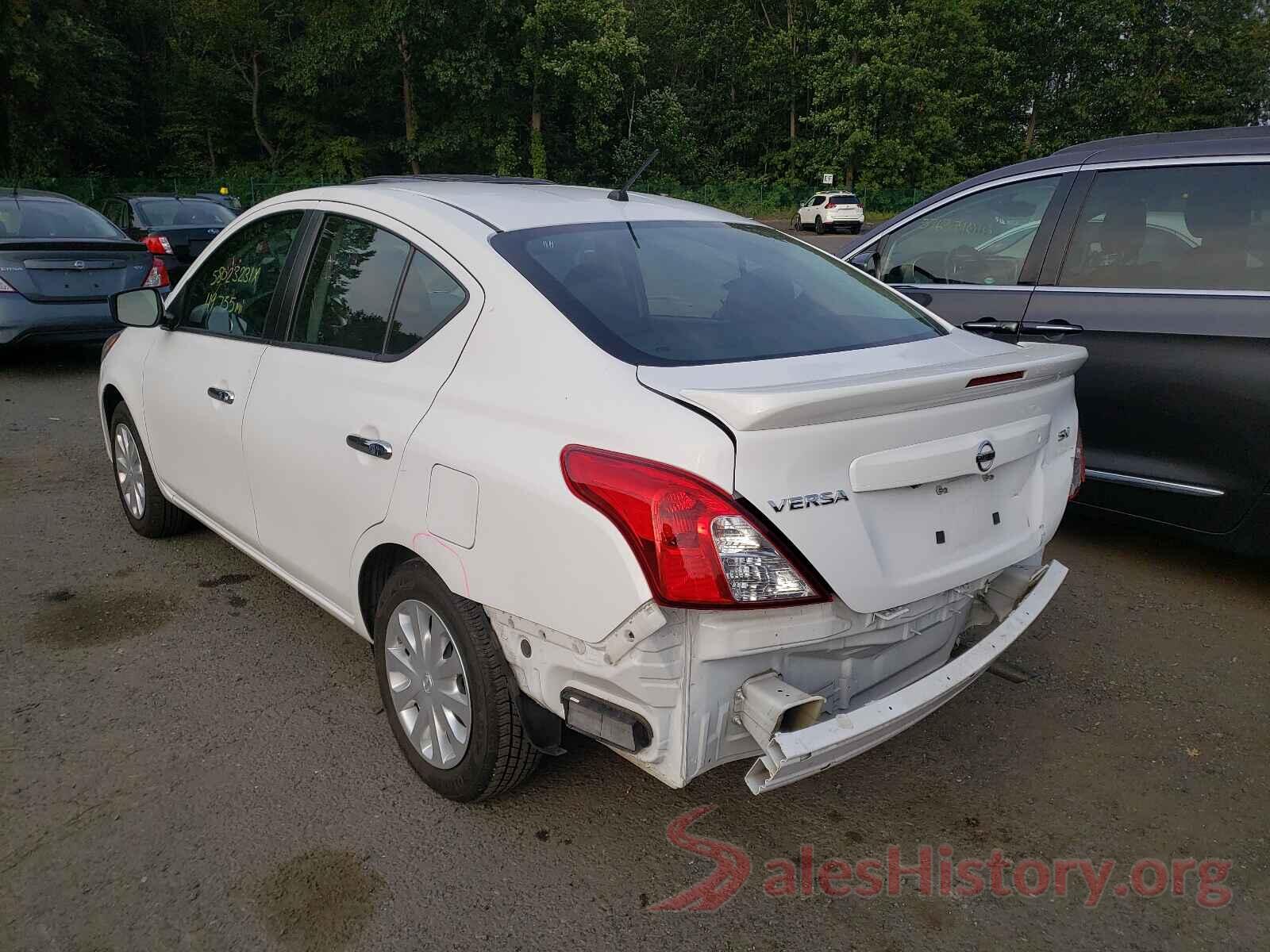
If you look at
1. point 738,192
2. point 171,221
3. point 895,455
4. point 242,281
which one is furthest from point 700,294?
point 738,192

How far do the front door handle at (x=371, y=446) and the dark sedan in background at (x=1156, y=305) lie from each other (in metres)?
2.47

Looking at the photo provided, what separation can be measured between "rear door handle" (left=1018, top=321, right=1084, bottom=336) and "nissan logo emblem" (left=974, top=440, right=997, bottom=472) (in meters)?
2.26

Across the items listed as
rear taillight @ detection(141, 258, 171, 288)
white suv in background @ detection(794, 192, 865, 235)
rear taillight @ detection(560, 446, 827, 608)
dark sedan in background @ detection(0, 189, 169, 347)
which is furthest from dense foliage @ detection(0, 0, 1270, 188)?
rear taillight @ detection(560, 446, 827, 608)

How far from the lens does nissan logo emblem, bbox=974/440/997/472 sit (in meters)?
2.32

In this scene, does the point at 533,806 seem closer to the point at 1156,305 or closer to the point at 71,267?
the point at 1156,305

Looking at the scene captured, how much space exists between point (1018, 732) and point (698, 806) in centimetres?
112

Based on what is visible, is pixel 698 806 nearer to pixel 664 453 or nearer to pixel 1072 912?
pixel 1072 912

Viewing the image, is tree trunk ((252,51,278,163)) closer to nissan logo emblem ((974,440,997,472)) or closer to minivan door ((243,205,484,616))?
minivan door ((243,205,484,616))

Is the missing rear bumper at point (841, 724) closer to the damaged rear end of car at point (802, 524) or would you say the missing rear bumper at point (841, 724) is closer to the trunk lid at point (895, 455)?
the damaged rear end of car at point (802, 524)

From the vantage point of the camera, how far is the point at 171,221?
12773 millimetres

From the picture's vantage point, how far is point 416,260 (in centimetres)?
283

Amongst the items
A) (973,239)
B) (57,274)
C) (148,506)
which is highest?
(973,239)
